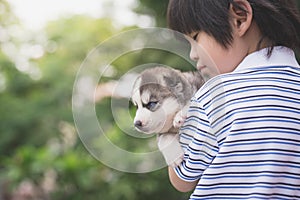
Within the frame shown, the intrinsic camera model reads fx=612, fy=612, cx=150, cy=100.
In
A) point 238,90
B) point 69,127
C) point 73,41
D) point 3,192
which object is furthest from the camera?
point 73,41

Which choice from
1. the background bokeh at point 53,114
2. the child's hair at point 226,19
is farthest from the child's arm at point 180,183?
the background bokeh at point 53,114

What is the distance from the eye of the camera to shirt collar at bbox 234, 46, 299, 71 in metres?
0.96

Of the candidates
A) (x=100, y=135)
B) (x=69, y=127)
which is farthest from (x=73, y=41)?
(x=100, y=135)

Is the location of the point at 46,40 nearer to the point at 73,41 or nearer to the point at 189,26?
the point at 73,41

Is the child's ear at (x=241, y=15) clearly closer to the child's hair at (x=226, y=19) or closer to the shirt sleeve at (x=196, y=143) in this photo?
the child's hair at (x=226, y=19)

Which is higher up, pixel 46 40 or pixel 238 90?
pixel 238 90

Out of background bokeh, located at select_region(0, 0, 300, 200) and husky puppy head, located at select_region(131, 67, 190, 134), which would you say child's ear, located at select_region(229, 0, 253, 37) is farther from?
background bokeh, located at select_region(0, 0, 300, 200)

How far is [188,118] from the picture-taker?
0.95 meters

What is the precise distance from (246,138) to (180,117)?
107mm

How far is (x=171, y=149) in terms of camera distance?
0.98m

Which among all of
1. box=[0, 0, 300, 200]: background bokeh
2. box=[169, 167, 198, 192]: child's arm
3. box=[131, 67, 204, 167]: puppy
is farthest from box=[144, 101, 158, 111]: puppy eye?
box=[0, 0, 300, 200]: background bokeh

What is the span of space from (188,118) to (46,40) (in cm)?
470

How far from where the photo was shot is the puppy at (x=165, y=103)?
958 mm

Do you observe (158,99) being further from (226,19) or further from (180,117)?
(226,19)
